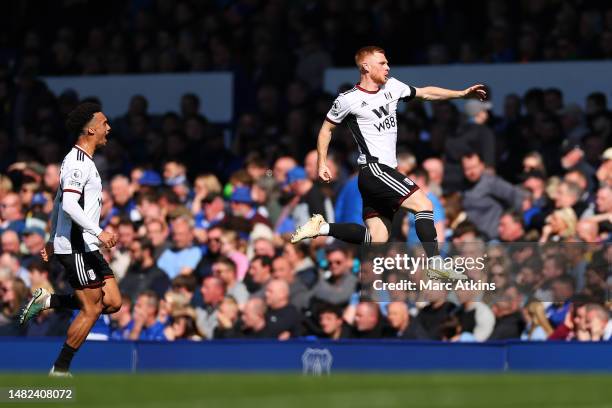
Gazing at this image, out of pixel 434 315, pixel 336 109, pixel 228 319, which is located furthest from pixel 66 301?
pixel 434 315

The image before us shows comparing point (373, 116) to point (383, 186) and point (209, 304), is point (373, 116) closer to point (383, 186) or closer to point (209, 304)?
point (383, 186)

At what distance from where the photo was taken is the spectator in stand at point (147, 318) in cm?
1777

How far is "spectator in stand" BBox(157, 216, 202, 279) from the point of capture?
18828 millimetres

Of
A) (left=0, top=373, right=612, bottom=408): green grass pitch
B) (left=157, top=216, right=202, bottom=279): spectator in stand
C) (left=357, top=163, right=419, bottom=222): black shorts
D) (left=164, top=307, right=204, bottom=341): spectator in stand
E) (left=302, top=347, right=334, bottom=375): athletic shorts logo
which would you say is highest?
(left=357, top=163, right=419, bottom=222): black shorts

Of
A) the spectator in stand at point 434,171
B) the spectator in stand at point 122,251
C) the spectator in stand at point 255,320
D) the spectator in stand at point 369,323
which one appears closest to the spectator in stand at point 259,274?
the spectator in stand at point 255,320

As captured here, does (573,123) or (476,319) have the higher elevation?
(573,123)

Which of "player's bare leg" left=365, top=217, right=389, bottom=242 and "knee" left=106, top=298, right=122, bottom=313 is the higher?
"player's bare leg" left=365, top=217, right=389, bottom=242

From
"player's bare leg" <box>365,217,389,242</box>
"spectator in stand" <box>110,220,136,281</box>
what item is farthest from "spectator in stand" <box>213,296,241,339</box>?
"player's bare leg" <box>365,217,389,242</box>

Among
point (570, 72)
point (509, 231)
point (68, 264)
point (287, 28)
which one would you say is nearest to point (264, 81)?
point (287, 28)

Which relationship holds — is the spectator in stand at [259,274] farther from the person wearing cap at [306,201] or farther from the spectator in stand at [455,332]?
the spectator in stand at [455,332]

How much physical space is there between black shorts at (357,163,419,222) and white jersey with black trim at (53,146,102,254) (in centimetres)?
236

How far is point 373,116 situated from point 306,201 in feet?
15.9

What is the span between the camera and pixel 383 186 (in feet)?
46.8

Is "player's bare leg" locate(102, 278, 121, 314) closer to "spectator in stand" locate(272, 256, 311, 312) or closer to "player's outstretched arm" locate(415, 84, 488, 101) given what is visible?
"player's outstretched arm" locate(415, 84, 488, 101)
